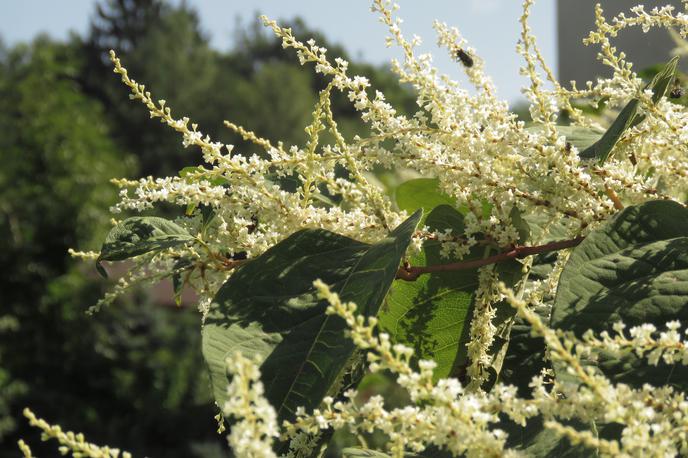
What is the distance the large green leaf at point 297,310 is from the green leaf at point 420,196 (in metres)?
0.24

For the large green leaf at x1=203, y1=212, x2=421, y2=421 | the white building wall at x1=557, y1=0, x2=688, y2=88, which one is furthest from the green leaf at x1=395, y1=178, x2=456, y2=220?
the white building wall at x1=557, y1=0, x2=688, y2=88

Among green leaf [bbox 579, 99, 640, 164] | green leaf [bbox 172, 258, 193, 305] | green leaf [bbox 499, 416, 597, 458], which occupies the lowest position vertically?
green leaf [bbox 499, 416, 597, 458]

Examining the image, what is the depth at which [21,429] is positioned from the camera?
872 cm

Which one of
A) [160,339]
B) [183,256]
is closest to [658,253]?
[183,256]

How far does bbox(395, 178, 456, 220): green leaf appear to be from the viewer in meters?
1.00

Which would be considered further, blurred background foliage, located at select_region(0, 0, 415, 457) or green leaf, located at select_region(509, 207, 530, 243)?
blurred background foliage, located at select_region(0, 0, 415, 457)

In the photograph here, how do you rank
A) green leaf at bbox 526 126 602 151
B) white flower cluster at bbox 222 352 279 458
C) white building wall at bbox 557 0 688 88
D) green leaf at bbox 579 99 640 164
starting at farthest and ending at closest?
white building wall at bbox 557 0 688 88 → green leaf at bbox 526 126 602 151 → green leaf at bbox 579 99 640 164 → white flower cluster at bbox 222 352 279 458

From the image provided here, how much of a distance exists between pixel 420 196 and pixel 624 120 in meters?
0.32

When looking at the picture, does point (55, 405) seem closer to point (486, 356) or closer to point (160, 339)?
point (160, 339)

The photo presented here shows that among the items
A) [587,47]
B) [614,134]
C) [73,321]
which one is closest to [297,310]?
[614,134]

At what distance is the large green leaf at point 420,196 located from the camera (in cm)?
100

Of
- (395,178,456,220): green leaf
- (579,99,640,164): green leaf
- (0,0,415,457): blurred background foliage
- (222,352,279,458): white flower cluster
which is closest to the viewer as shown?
(222,352,279,458): white flower cluster

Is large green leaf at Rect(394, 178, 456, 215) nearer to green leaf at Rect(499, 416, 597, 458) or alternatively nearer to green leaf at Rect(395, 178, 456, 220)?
green leaf at Rect(395, 178, 456, 220)

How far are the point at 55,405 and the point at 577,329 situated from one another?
29.3ft
